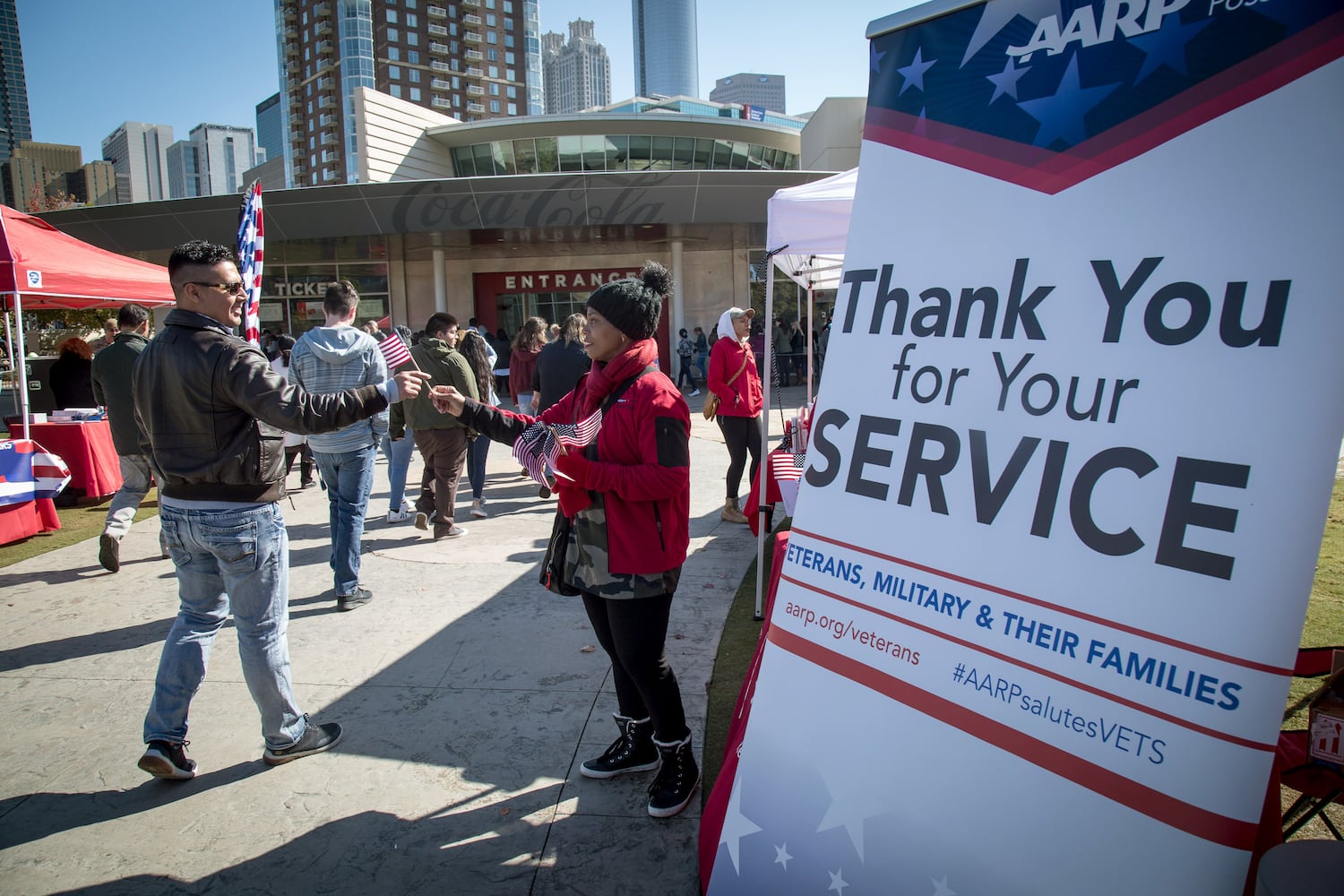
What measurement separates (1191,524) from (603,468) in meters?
1.64

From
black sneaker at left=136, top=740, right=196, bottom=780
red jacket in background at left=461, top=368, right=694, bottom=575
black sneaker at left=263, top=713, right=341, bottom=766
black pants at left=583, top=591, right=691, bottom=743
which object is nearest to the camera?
red jacket in background at left=461, top=368, right=694, bottom=575

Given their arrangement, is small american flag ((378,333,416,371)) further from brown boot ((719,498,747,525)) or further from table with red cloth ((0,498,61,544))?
table with red cloth ((0,498,61,544))

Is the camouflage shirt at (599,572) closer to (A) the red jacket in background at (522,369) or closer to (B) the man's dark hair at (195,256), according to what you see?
(B) the man's dark hair at (195,256)

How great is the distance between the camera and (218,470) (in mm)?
2779

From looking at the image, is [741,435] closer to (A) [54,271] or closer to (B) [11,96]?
(A) [54,271]

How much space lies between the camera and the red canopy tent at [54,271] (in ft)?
22.2

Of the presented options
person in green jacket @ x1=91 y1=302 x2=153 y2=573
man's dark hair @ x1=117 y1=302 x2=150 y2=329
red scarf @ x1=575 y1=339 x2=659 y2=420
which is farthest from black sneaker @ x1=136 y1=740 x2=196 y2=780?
man's dark hair @ x1=117 y1=302 x2=150 y2=329

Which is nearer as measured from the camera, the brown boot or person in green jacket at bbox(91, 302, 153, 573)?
person in green jacket at bbox(91, 302, 153, 573)

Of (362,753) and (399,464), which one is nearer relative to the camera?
(362,753)

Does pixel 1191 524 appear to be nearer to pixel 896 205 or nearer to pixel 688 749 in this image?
pixel 896 205

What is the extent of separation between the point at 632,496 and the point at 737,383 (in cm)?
408

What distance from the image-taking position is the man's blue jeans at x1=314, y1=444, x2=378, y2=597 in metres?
4.85

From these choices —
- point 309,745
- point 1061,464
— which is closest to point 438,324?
point 309,745

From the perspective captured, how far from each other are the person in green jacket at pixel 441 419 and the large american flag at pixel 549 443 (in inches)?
144
